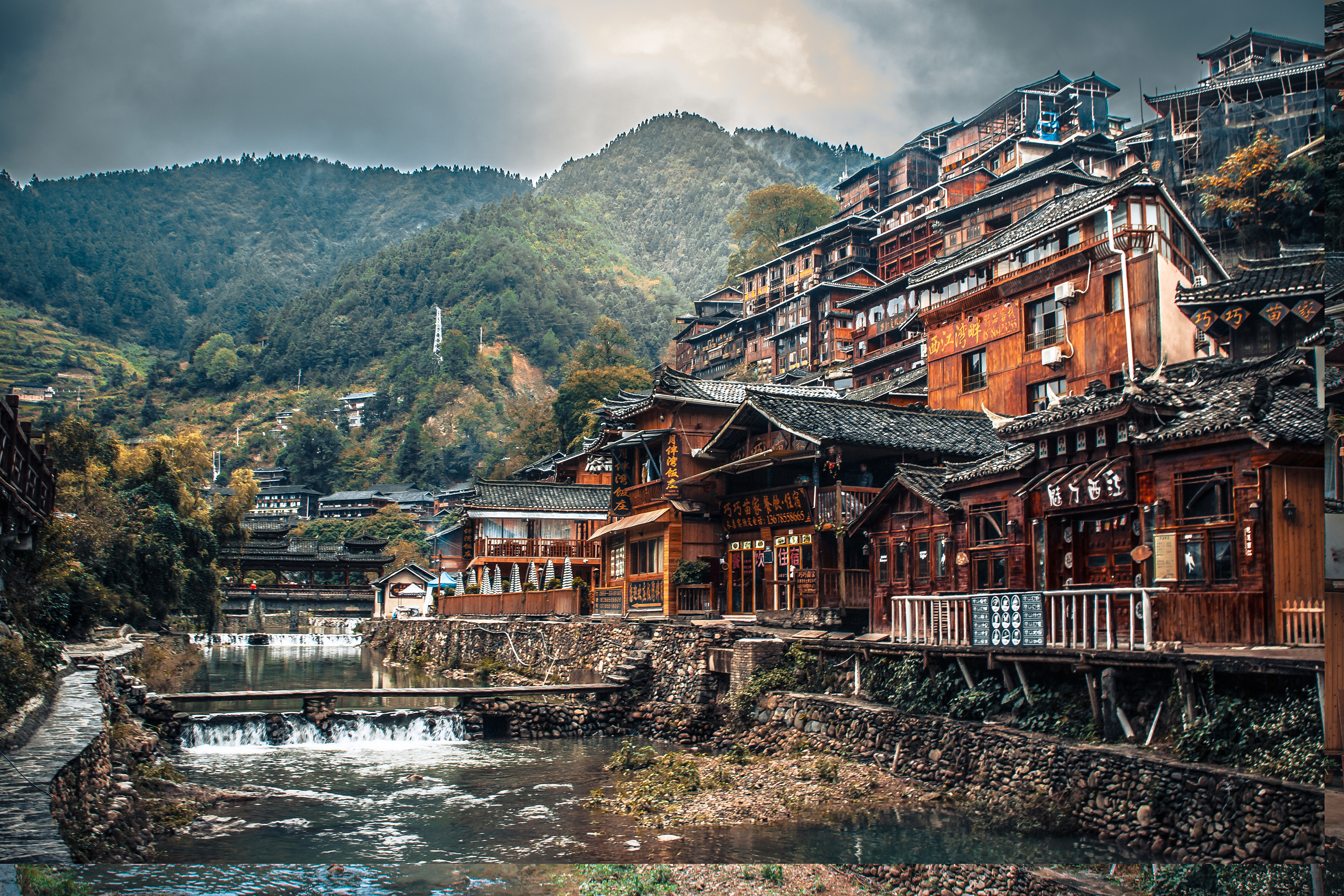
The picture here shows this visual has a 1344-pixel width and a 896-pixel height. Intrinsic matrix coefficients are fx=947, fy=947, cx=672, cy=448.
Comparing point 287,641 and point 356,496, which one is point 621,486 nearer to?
point 287,641

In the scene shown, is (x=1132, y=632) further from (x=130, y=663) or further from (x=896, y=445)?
(x=130, y=663)

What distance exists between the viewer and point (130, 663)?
29391 mm

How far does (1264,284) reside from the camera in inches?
598

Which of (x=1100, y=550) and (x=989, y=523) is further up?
(x=989, y=523)

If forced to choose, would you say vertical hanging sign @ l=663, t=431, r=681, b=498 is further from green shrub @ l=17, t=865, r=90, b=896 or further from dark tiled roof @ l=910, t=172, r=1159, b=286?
green shrub @ l=17, t=865, r=90, b=896

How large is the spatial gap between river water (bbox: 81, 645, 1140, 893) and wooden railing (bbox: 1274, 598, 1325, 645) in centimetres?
391

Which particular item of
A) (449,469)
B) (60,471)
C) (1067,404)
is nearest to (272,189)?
(449,469)

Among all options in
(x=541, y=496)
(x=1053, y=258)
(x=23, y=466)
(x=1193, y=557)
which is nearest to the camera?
(x=1193, y=557)

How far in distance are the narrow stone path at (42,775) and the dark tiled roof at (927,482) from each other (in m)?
17.0

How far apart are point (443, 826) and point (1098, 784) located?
34.3 feet

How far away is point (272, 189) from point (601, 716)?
182675mm

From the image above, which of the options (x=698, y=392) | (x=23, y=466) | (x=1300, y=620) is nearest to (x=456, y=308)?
(x=698, y=392)

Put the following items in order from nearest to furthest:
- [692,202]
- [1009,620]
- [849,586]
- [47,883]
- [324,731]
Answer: [47,883] < [1009,620] < [324,731] < [849,586] < [692,202]

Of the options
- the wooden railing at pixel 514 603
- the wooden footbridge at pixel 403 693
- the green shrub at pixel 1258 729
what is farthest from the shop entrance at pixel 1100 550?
the wooden railing at pixel 514 603
